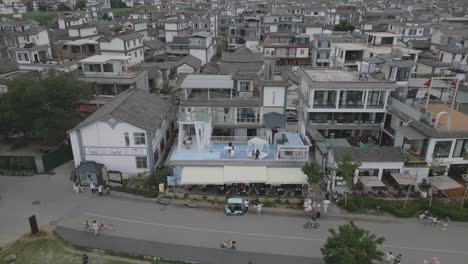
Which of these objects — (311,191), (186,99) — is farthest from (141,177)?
(311,191)

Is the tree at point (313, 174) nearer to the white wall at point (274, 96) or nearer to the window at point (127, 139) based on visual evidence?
the white wall at point (274, 96)

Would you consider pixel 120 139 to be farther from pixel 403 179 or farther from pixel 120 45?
pixel 120 45

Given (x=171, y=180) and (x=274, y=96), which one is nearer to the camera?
(x=171, y=180)

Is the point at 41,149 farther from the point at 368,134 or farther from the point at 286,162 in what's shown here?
the point at 368,134

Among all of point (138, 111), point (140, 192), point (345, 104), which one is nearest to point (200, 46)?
point (138, 111)

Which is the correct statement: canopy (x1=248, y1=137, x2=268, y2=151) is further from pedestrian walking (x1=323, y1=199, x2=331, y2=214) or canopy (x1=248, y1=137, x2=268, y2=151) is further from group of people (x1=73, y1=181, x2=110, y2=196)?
group of people (x1=73, y1=181, x2=110, y2=196)

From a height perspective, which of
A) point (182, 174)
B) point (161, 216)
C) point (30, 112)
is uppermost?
point (30, 112)
